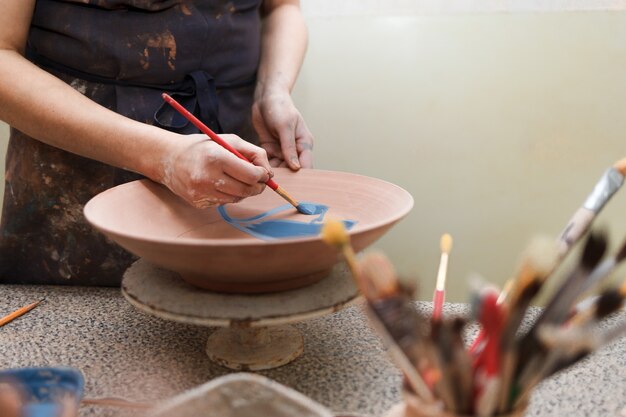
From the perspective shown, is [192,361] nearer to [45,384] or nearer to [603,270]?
[45,384]

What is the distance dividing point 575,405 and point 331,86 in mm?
1137

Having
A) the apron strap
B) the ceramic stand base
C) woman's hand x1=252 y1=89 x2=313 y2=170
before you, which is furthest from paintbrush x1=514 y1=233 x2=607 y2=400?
the apron strap

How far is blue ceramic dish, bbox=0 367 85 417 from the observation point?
689 millimetres

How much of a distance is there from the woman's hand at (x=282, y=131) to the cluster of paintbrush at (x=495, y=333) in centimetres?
71

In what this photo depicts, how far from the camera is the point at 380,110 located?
1.71m

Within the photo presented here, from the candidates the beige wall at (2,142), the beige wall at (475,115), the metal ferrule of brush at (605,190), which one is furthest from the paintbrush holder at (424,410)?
the beige wall at (2,142)

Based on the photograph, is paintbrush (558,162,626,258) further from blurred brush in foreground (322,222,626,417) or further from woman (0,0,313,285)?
woman (0,0,313,285)

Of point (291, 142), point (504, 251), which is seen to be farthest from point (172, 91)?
point (504, 251)

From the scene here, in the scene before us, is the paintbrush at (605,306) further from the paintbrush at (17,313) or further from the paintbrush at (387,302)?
the paintbrush at (17,313)

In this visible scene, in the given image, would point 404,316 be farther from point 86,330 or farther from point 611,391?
point 86,330

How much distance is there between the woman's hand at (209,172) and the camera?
0.94 metres

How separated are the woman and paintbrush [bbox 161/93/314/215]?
0.02 metres

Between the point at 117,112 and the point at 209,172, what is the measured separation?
364 mm

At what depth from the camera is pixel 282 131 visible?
126cm
